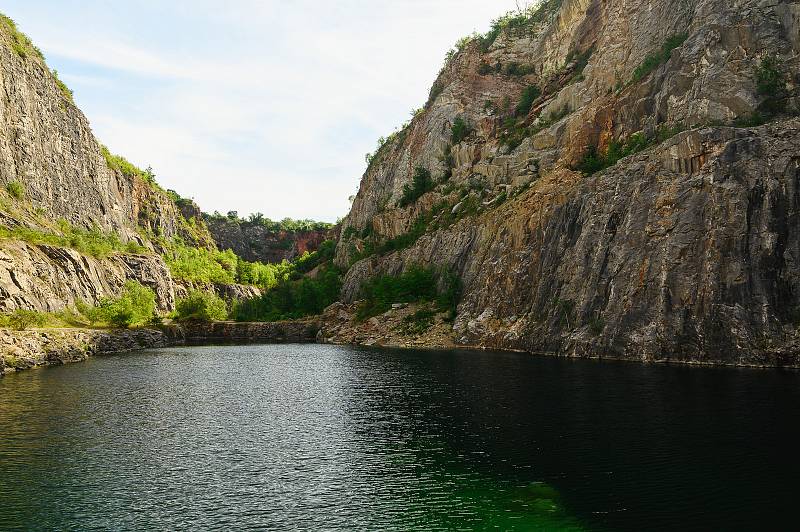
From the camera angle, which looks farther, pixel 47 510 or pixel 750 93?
pixel 750 93

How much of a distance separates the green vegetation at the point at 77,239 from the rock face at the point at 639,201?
5934cm

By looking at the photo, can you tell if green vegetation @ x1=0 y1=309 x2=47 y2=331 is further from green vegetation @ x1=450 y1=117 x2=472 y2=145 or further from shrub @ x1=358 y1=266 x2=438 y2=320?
green vegetation @ x1=450 y1=117 x2=472 y2=145

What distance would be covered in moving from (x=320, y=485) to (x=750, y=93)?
191ft

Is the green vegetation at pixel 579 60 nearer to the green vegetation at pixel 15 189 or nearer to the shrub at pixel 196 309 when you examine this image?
the shrub at pixel 196 309

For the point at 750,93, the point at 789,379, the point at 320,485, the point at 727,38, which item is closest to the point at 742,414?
the point at 789,379

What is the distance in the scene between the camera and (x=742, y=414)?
1100 inches

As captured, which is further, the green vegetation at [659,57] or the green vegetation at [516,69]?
the green vegetation at [516,69]

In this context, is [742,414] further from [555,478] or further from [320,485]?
[320,485]

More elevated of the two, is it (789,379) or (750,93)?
(750,93)

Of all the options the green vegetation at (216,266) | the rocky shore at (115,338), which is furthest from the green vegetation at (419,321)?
the green vegetation at (216,266)

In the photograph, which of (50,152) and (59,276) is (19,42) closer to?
(50,152)

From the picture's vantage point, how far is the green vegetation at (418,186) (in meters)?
118

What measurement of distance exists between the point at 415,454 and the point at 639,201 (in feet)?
146

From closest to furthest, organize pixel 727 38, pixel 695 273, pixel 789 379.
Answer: pixel 789 379 < pixel 695 273 < pixel 727 38
